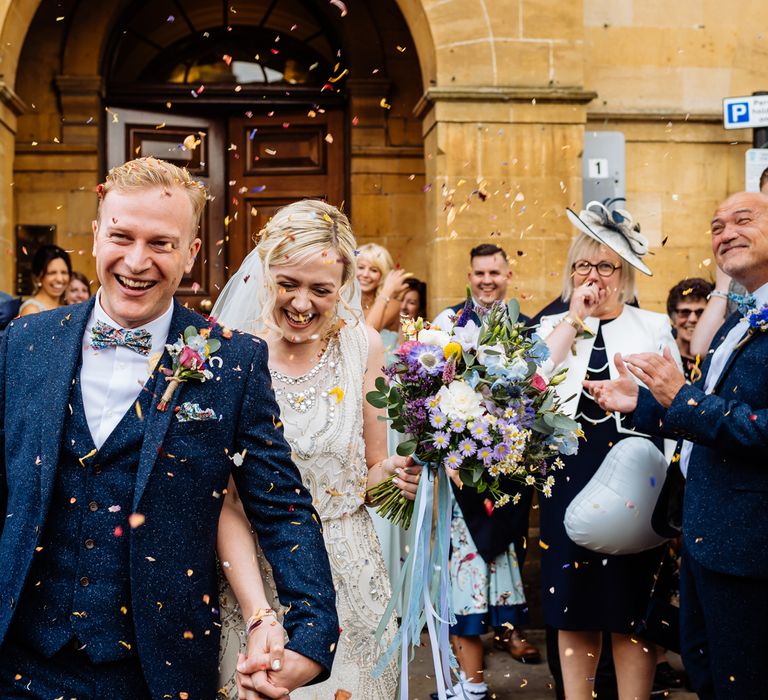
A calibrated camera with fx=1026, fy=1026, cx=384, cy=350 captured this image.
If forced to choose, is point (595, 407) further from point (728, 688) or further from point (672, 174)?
point (672, 174)

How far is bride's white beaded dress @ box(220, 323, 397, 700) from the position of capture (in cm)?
311

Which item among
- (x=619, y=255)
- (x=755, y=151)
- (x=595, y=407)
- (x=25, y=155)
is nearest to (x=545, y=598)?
(x=595, y=407)

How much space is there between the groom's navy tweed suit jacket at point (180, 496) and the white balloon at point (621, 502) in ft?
7.15

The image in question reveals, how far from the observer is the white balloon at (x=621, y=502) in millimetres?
4328

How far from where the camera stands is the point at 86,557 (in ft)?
7.15

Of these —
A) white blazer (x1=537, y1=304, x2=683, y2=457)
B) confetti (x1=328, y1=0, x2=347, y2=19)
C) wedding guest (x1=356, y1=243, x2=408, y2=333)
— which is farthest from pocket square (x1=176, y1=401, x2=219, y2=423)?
confetti (x1=328, y1=0, x2=347, y2=19)

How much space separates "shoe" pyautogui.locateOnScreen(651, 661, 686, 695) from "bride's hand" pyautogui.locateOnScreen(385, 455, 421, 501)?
2.91 m

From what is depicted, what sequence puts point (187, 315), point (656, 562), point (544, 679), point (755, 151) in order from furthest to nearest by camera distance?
1. point (755, 151)
2. point (544, 679)
3. point (656, 562)
4. point (187, 315)

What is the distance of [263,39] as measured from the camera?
32.7ft

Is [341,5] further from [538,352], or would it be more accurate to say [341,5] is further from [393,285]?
[538,352]

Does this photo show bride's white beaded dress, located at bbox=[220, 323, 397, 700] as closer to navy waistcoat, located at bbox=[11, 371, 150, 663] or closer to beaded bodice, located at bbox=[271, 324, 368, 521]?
beaded bodice, located at bbox=[271, 324, 368, 521]

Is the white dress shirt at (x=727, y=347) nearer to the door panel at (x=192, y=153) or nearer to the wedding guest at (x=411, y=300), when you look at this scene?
the wedding guest at (x=411, y=300)

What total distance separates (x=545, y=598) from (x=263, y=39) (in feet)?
22.7

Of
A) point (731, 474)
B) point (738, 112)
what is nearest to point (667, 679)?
point (731, 474)
